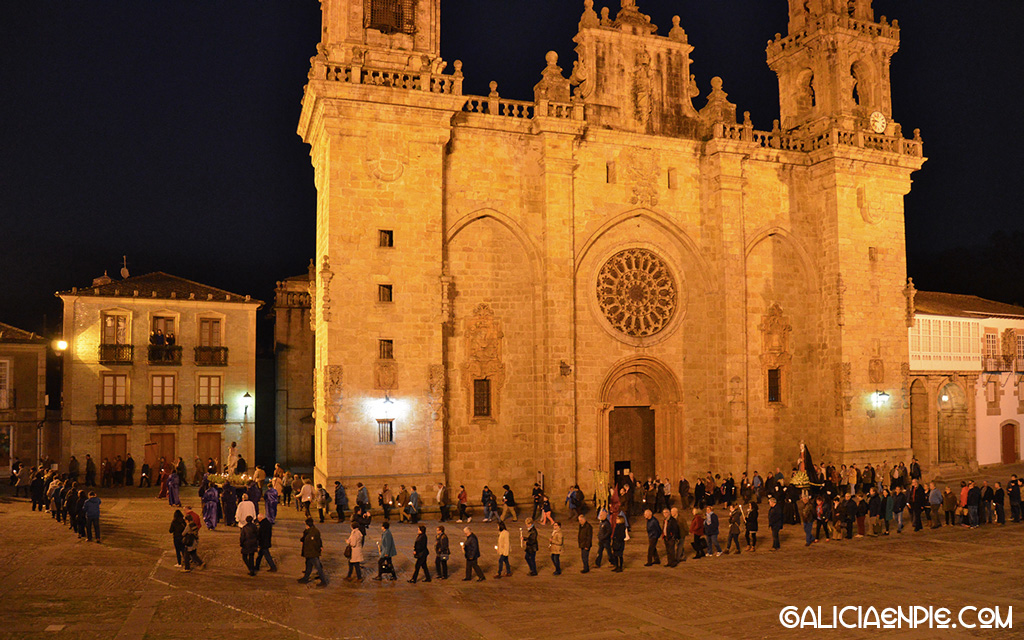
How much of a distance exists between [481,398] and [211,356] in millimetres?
13516

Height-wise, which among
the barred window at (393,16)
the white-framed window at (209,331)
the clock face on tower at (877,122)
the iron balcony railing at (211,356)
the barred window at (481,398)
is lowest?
the barred window at (481,398)

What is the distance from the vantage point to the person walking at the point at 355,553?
15.7m

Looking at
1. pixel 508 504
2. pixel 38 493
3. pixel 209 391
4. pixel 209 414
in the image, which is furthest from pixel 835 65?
pixel 38 493

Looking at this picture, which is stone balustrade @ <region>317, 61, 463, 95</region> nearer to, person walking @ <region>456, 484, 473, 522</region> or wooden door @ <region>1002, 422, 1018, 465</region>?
person walking @ <region>456, 484, 473, 522</region>

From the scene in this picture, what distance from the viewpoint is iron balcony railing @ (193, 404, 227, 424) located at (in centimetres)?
3253

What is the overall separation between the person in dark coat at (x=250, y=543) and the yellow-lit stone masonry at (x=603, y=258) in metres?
7.08

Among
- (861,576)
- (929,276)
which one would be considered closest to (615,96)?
(861,576)

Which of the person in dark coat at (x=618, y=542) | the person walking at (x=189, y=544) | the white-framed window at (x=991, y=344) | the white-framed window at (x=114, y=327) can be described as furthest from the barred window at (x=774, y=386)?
the white-framed window at (x=114, y=327)

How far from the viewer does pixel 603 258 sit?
28062mm

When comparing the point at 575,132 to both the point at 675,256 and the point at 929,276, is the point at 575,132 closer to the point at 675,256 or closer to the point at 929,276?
the point at 675,256

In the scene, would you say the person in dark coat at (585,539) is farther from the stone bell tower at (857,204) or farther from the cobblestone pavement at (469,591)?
the stone bell tower at (857,204)

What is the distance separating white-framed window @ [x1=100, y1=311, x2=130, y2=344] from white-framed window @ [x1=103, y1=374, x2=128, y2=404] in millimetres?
1423

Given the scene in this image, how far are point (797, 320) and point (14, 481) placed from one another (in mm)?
29902

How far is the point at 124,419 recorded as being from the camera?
3152 centimetres
